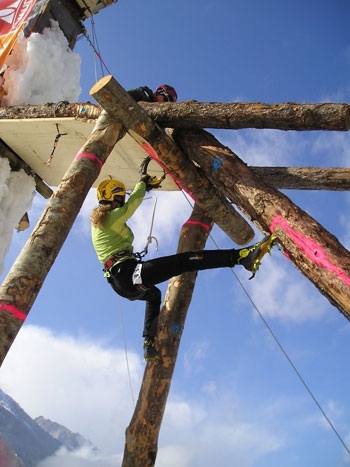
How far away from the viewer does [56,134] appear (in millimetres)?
6359

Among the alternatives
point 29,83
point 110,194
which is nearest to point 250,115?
point 110,194

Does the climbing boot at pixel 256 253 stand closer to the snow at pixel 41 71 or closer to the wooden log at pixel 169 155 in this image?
the wooden log at pixel 169 155

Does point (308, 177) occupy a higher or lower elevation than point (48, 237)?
A: higher

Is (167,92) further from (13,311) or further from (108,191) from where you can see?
(13,311)

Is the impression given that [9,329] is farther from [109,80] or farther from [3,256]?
[3,256]

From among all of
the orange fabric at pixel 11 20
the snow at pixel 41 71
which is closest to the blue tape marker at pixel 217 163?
the orange fabric at pixel 11 20

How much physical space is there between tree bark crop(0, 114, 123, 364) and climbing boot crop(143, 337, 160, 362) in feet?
→ 5.85

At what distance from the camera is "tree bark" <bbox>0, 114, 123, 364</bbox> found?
294cm

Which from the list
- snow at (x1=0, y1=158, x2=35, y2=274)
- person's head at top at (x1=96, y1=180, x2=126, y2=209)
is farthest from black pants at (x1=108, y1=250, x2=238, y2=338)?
snow at (x1=0, y1=158, x2=35, y2=274)

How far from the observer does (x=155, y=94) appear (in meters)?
5.55

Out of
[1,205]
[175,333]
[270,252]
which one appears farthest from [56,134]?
[270,252]

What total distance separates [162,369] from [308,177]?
283 cm

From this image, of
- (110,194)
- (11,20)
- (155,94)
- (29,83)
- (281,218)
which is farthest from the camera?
(29,83)

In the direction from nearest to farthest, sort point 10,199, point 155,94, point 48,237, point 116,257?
1. point 48,237
2. point 116,257
3. point 155,94
4. point 10,199
